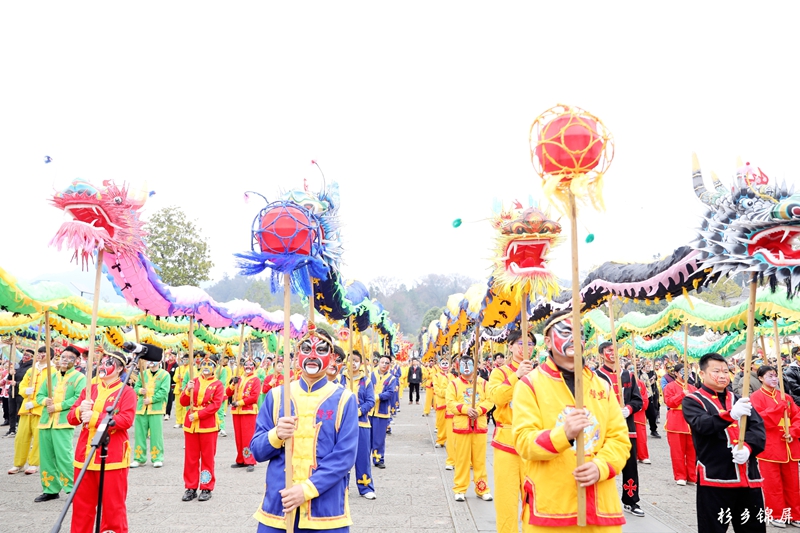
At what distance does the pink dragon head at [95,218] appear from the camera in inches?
209

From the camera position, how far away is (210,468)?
7.86 metres

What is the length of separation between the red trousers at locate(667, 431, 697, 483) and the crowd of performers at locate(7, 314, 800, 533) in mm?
18

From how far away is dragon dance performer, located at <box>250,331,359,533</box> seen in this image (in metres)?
3.64

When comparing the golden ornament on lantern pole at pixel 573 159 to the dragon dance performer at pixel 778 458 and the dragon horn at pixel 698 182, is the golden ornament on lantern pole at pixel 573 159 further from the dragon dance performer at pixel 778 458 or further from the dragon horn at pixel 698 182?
the dragon dance performer at pixel 778 458

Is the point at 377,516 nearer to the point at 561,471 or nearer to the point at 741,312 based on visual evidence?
the point at 561,471

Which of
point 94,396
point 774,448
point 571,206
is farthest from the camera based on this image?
point 774,448

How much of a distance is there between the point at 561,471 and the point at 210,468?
19.0 ft

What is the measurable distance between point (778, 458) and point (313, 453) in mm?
5619

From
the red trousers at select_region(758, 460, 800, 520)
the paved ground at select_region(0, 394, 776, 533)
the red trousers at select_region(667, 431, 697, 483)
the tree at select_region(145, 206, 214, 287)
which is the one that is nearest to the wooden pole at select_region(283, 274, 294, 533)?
the paved ground at select_region(0, 394, 776, 533)

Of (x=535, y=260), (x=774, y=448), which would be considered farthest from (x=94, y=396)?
(x=774, y=448)

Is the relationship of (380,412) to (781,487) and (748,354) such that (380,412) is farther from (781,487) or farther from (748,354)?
(748,354)

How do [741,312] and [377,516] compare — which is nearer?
[377,516]

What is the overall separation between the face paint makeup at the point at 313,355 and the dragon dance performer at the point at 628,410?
2.92m

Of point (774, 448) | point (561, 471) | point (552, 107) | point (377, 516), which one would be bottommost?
point (377, 516)
